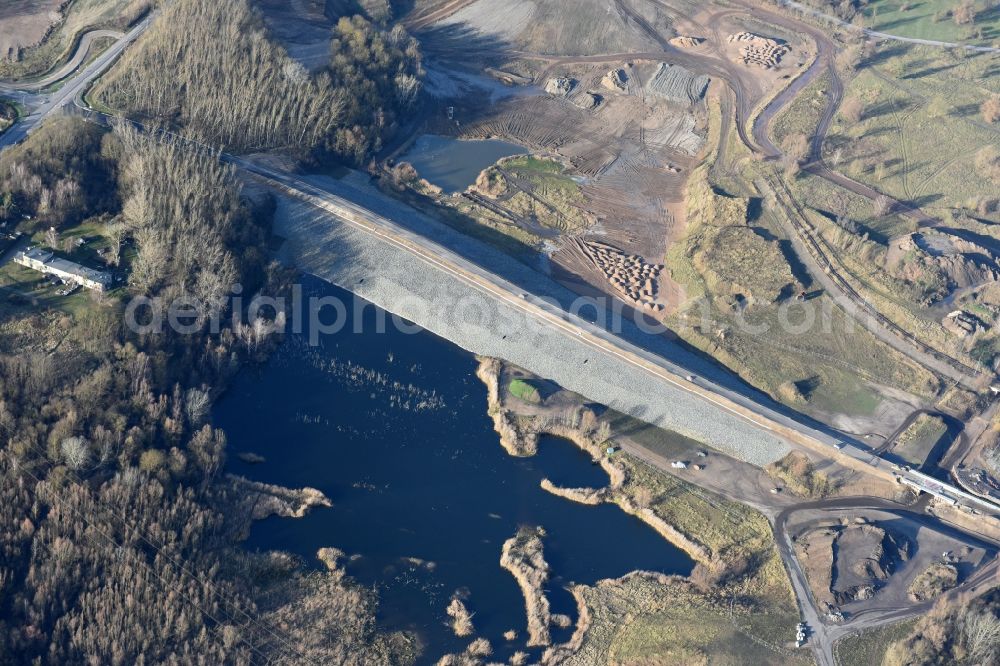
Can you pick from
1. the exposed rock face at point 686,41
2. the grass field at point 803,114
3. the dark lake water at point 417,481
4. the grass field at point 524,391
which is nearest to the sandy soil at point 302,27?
the dark lake water at point 417,481

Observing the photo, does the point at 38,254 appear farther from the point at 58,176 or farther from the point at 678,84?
the point at 678,84

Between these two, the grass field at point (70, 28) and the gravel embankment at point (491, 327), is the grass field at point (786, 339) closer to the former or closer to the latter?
the gravel embankment at point (491, 327)

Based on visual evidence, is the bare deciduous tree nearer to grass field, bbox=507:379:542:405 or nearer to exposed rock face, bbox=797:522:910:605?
grass field, bbox=507:379:542:405

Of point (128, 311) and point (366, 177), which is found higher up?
point (366, 177)

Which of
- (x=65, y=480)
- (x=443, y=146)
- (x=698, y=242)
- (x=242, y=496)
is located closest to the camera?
(x=65, y=480)

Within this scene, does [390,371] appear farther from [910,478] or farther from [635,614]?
[910,478]

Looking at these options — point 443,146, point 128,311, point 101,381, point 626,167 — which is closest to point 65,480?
point 101,381
